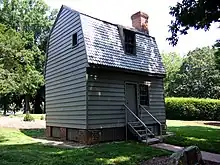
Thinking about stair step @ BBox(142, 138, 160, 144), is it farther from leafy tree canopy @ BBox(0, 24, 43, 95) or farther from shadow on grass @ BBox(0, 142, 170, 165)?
leafy tree canopy @ BBox(0, 24, 43, 95)

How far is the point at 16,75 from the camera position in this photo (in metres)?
19.7

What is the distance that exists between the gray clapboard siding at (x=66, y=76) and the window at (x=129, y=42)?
9.76 feet

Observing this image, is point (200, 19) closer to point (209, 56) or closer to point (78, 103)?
point (78, 103)

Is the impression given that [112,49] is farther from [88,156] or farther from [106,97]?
[88,156]

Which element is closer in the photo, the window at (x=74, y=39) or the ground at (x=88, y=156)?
the ground at (x=88, y=156)

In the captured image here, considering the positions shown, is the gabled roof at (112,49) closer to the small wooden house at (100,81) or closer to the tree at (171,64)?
the small wooden house at (100,81)

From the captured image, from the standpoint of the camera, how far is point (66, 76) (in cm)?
1492

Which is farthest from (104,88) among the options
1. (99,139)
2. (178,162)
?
(178,162)

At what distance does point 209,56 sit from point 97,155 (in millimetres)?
44889

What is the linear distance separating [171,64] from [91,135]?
50.5 m

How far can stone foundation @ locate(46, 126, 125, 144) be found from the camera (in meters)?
12.6

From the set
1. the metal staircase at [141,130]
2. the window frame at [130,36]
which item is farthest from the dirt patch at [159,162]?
the window frame at [130,36]

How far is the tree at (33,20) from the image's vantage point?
4278 centimetres

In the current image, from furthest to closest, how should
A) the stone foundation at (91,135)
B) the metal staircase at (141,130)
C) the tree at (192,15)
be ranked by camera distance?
the metal staircase at (141,130)
the stone foundation at (91,135)
the tree at (192,15)
